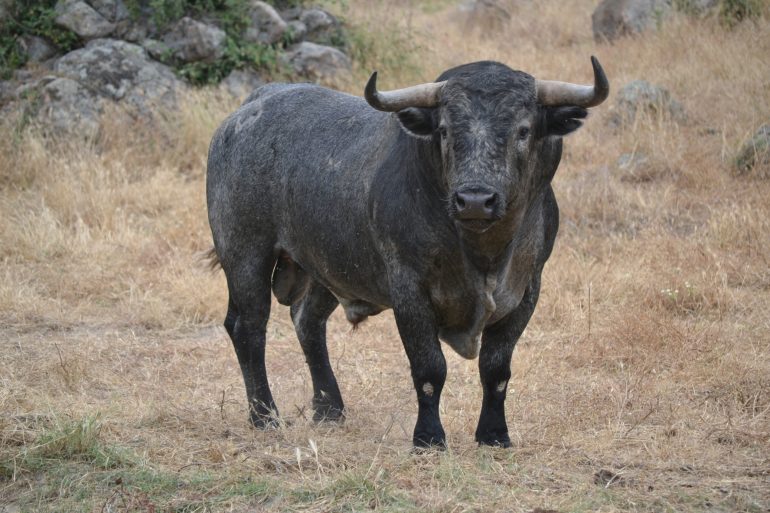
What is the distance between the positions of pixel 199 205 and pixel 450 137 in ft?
21.3

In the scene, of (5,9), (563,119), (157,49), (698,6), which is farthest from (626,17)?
(563,119)

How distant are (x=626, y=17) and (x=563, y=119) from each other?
11492mm

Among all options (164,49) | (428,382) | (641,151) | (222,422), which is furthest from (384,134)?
(164,49)

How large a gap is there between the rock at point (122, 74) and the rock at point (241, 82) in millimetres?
598

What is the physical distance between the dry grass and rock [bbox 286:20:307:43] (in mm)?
1096

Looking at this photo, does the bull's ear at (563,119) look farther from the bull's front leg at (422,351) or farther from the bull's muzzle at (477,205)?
the bull's front leg at (422,351)

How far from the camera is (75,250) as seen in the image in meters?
10.2

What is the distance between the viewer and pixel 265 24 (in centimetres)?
A: 1429

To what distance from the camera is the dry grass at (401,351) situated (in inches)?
199

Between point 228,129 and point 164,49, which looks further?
point 164,49

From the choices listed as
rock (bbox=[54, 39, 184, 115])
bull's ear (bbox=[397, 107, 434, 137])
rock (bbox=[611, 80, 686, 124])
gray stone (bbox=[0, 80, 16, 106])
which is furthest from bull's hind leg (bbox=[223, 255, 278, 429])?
gray stone (bbox=[0, 80, 16, 106])

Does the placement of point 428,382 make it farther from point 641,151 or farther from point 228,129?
point 641,151

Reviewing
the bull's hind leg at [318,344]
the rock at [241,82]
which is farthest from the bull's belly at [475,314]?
the rock at [241,82]

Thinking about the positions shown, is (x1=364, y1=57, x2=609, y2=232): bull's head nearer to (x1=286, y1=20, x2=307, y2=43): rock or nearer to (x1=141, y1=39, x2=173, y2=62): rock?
(x1=141, y1=39, x2=173, y2=62): rock
